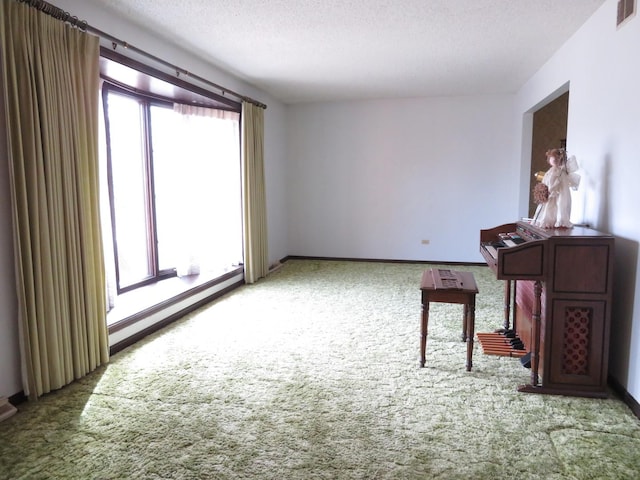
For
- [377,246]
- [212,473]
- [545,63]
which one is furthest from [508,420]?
[377,246]

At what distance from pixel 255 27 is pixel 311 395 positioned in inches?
111

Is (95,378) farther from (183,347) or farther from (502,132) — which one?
(502,132)

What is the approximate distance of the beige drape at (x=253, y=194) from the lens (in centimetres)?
510

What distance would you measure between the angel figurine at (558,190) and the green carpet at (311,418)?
1026 mm

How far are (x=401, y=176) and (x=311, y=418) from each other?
4.85 m

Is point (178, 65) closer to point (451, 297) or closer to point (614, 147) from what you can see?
point (451, 297)

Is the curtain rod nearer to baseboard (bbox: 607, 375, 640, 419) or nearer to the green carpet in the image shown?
the green carpet

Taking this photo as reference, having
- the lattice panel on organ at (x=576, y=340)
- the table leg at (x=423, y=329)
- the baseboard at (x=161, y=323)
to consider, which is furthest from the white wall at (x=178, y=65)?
the lattice panel on organ at (x=576, y=340)

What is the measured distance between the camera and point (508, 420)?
88.6 inches

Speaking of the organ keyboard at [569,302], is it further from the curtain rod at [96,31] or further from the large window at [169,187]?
the large window at [169,187]

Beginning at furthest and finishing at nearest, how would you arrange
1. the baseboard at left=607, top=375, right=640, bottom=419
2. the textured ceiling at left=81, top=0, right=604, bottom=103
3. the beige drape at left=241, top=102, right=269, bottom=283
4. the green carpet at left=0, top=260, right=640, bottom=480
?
the beige drape at left=241, top=102, right=269, bottom=283
the textured ceiling at left=81, top=0, right=604, bottom=103
the baseboard at left=607, top=375, right=640, bottom=419
the green carpet at left=0, top=260, right=640, bottom=480

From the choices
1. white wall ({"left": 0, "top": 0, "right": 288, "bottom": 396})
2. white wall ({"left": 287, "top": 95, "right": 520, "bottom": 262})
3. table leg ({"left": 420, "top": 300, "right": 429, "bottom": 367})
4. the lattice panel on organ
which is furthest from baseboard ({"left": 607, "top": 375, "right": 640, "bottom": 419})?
white wall ({"left": 287, "top": 95, "right": 520, "bottom": 262})

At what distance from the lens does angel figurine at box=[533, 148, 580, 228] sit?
2818 millimetres

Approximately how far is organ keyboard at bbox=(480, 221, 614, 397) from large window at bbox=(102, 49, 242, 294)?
3396 millimetres
